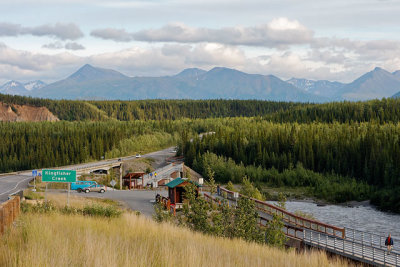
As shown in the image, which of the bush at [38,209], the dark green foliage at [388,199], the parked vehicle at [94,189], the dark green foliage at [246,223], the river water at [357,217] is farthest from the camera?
the dark green foliage at [388,199]

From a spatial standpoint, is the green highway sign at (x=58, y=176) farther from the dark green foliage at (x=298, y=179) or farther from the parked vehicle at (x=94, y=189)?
the dark green foliage at (x=298, y=179)

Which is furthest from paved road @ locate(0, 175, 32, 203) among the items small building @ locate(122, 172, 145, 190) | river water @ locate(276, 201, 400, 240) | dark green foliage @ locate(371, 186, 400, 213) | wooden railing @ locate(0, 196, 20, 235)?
dark green foliage @ locate(371, 186, 400, 213)

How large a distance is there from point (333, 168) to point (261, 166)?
49.4 ft

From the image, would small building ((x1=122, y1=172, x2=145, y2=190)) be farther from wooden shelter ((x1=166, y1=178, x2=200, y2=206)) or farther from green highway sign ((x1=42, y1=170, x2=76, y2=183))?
green highway sign ((x1=42, y1=170, x2=76, y2=183))

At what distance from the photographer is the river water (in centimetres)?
5175

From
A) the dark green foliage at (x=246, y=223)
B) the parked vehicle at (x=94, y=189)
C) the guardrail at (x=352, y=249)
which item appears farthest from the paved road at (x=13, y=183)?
the dark green foliage at (x=246, y=223)

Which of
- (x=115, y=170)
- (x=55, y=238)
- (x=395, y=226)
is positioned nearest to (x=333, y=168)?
(x=395, y=226)

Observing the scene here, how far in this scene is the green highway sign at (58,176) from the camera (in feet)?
118

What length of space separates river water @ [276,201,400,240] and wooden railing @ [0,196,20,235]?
39596mm

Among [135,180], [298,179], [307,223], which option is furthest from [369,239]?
[135,180]

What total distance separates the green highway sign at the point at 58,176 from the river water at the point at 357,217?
31.1 m

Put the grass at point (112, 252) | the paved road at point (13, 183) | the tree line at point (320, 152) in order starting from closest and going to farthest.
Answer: the grass at point (112, 252), the paved road at point (13, 183), the tree line at point (320, 152)

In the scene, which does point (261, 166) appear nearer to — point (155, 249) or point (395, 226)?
point (395, 226)

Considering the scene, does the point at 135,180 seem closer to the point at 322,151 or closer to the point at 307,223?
the point at 322,151
